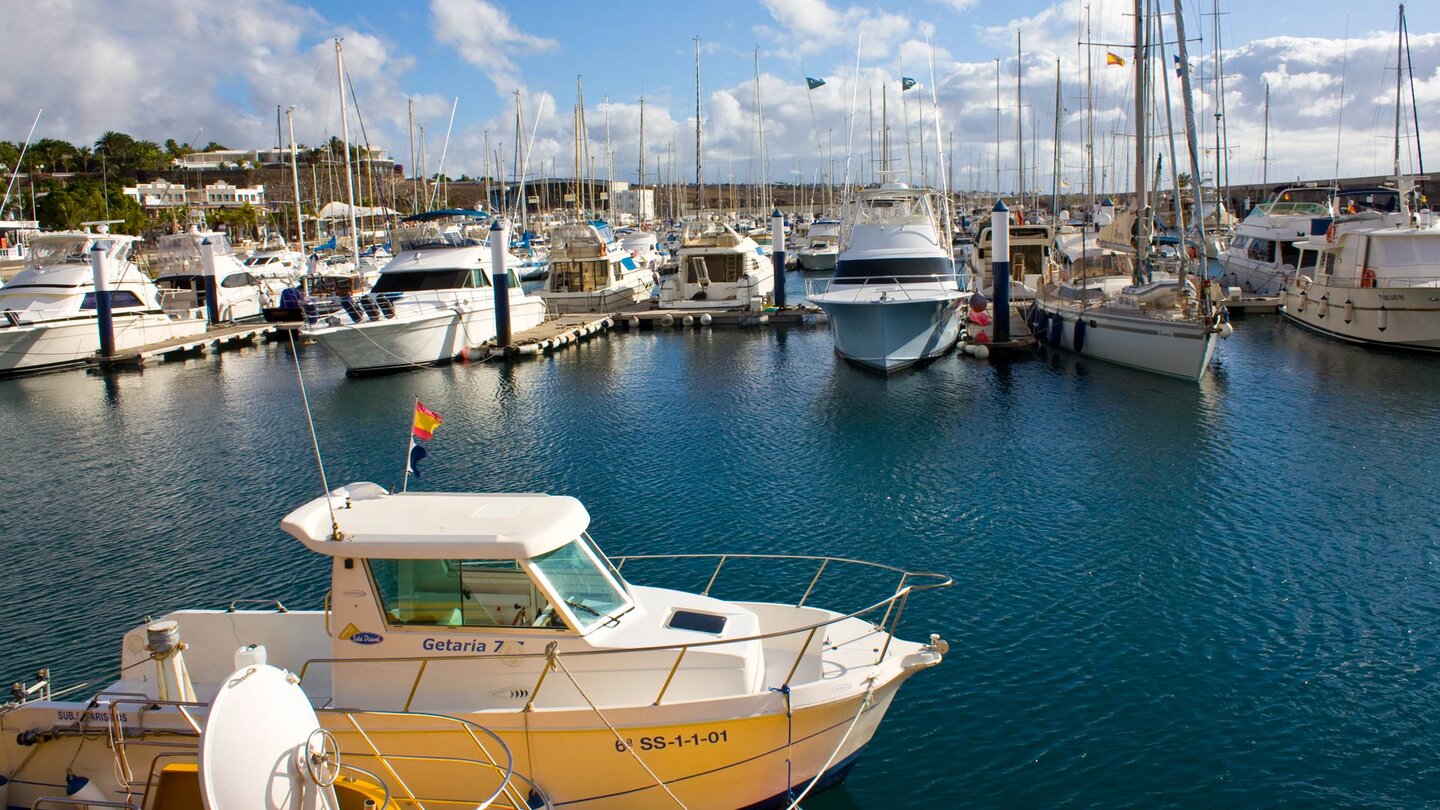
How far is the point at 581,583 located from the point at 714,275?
4204 centimetres

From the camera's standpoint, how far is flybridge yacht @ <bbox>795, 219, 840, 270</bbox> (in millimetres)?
73875

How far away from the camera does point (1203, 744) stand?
10383 millimetres

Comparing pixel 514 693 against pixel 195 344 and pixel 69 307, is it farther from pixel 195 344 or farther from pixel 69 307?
pixel 69 307

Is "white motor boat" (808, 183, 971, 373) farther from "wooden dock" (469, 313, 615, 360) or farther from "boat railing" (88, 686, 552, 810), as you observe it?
"boat railing" (88, 686, 552, 810)

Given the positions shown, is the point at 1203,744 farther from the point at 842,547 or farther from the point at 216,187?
the point at 216,187

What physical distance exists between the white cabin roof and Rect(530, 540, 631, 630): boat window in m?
0.21

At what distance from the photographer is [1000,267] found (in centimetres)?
3450

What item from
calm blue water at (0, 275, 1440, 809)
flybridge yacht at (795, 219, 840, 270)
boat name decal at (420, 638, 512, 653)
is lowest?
calm blue water at (0, 275, 1440, 809)

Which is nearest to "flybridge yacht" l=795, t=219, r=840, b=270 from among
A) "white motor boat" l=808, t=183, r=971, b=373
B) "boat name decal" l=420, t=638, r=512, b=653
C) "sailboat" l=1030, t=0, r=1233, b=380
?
"white motor boat" l=808, t=183, r=971, b=373

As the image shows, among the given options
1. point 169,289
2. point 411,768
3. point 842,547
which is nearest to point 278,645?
point 411,768

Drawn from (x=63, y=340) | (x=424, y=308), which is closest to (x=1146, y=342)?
(x=424, y=308)

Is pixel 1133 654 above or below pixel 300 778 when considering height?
below

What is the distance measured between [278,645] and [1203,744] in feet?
32.4

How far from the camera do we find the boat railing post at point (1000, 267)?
112ft
